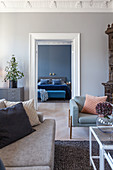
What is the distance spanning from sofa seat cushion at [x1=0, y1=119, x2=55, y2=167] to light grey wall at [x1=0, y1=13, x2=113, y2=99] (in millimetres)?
3152

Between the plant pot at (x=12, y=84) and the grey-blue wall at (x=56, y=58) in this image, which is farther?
the grey-blue wall at (x=56, y=58)

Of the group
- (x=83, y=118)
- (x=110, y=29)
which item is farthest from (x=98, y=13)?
(x=83, y=118)

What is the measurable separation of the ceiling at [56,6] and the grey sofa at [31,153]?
13.3ft

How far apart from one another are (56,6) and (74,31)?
3.18 feet

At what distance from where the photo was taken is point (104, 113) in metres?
1.63

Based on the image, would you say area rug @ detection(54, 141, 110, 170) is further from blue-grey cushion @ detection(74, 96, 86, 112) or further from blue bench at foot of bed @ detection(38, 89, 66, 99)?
blue bench at foot of bed @ detection(38, 89, 66, 99)

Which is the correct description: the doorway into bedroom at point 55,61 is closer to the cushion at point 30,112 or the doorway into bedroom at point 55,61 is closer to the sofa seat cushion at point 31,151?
the cushion at point 30,112

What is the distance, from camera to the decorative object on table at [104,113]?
1622 mm

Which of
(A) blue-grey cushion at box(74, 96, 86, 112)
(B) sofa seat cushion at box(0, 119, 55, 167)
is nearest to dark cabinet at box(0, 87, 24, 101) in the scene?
(A) blue-grey cushion at box(74, 96, 86, 112)

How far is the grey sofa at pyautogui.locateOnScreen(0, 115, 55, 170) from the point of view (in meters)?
1.10

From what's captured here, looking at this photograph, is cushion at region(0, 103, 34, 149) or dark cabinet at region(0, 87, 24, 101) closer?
cushion at region(0, 103, 34, 149)

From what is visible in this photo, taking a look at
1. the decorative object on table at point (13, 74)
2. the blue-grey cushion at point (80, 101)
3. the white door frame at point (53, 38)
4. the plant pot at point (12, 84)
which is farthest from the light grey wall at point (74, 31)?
the blue-grey cushion at point (80, 101)

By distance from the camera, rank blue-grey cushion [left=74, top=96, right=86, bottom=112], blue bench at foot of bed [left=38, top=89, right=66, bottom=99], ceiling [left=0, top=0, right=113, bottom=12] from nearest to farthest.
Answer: blue-grey cushion [left=74, top=96, right=86, bottom=112] → ceiling [left=0, top=0, right=113, bottom=12] → blue bench at foot of bed [left=38, top=89, right=66, bottom=99]

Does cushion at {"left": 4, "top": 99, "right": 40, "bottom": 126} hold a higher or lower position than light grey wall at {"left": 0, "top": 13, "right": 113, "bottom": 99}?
lower
